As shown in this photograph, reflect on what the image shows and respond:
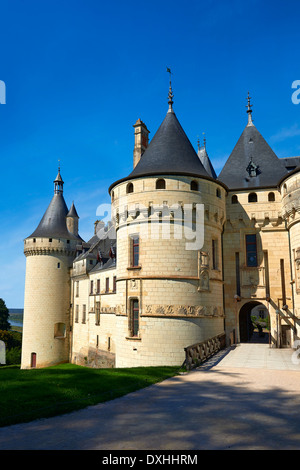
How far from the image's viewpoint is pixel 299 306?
776 inches

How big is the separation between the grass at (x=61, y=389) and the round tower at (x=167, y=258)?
4494mm

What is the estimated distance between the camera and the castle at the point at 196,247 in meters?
18.9

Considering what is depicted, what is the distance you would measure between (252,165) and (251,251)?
20.3ft

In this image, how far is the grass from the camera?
26.8 feet

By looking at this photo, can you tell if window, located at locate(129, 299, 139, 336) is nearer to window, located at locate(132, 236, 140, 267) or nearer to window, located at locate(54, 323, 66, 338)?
window, located at locate(132, 236, 140, 267)

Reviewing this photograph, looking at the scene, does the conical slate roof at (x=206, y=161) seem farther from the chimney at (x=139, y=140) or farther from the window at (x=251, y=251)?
the window at (x=251, y=251)

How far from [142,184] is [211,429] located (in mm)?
15046

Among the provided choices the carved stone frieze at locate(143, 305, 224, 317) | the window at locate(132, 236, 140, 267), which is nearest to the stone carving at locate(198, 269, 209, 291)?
the carved stone frieze at locate(143, 305, 224, 317)

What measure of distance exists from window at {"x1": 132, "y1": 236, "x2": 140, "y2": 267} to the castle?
0.19ft

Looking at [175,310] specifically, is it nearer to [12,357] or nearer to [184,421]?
[184,421]

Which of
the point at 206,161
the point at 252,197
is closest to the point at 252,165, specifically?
the point at 252,197

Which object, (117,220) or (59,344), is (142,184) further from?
(59,344)

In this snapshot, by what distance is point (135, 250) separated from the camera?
2052 centimetres
